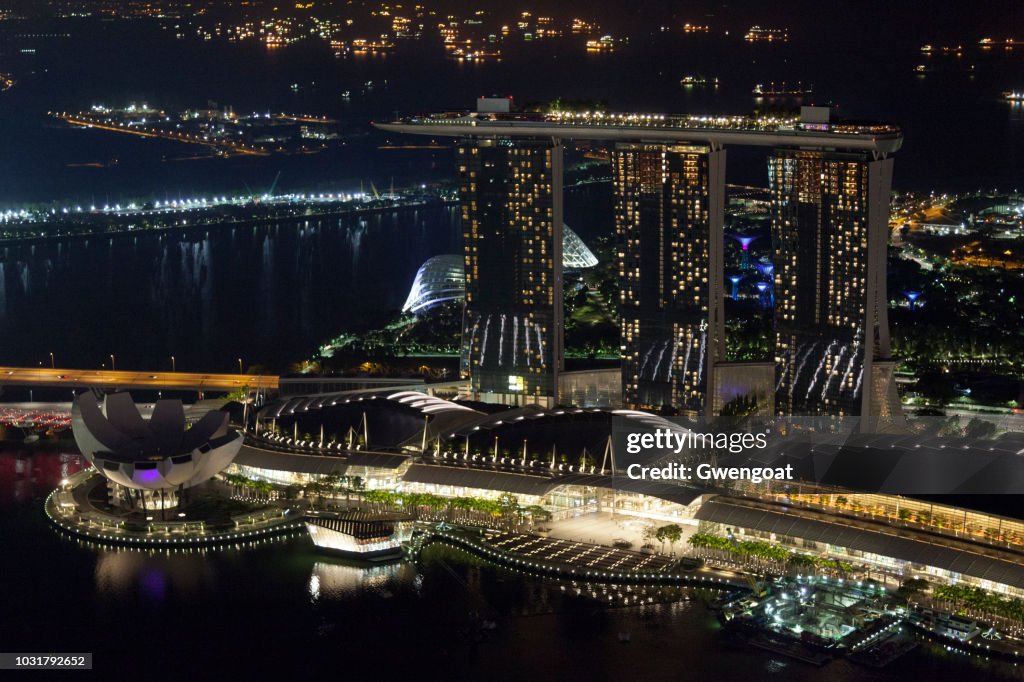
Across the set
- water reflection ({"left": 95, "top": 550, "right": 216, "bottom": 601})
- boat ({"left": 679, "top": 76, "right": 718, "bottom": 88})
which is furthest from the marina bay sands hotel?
boat ({"left": 679, "top": 76, "right": 718, "bottom": 88})

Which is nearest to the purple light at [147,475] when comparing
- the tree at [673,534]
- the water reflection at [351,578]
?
the water reflection at [351,578]

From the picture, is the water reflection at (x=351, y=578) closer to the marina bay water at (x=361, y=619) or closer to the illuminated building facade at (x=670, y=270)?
Result: the marina bay water at (x=361, y=619)

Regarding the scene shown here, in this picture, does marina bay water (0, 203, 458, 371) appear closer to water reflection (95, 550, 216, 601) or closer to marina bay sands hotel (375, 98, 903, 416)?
marina bay sands hotel (375, 98, 903, 416)

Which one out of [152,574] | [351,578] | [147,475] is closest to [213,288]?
[147,475]

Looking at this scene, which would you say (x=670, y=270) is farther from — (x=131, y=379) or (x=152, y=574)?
(x=131, y=379)

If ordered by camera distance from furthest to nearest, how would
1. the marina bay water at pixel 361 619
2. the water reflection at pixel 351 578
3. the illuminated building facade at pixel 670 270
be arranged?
the illuminated building facade at pixel 670 270 → the water reflection at pixel 351 578 → the marina bay water at pixel 361 619

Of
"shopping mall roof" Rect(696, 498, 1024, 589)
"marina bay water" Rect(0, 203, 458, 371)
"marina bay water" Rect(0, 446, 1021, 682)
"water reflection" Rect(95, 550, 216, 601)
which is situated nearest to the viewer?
"marina bay water" Rect(0, 446, 1021, 682)

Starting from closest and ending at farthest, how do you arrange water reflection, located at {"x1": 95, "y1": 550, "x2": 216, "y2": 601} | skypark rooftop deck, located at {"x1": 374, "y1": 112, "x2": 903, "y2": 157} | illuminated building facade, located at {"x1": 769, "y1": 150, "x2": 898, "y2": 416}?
water reflection, located at {"x1": 95, "y1": 550, "x2": 216, "y2": 601}
skypark rooftop deck, located at {"x1": 374, "y1": 112, "x2": 903, "y2": 157}
illuminated building facade, located at {"x1": 769, "y1": 150, "x2": 898, "y2": 416}
